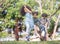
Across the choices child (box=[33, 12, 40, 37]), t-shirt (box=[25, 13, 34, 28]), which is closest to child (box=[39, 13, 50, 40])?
child (box=[33, 12, 40, 37])

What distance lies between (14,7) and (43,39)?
2.01 metres

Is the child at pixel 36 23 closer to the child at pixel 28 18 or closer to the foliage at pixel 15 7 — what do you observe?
the child at pixel 28 18

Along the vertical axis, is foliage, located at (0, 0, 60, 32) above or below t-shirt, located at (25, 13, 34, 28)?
above

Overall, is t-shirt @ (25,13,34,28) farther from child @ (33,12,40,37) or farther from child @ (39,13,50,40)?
child @ (39,13,50,40)

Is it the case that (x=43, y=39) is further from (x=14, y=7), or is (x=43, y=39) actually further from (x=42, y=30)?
(x=14, y=7)

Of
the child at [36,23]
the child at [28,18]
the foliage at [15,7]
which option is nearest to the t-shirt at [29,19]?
the child at [28,18]

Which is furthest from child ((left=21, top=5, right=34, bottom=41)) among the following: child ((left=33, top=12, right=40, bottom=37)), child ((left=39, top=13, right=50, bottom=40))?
child ((left=39, top=13, right=50, bottom=40))

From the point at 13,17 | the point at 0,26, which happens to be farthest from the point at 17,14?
the point at 0,26

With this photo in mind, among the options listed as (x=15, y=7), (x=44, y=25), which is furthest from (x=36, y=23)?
(x=15, y=7)

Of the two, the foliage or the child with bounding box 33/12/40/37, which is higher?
the foliage

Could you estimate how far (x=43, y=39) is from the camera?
988cm

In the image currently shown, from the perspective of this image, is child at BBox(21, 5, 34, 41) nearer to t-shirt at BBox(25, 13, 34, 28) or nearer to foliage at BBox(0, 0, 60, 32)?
t-shirt at BBox(25, 13, 34, 28)

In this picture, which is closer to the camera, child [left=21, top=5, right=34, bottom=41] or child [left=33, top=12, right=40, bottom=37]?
child [left=21, top=5, right=34, bottom=41]

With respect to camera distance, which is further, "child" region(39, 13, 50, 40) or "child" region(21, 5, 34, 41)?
"child" region(39, 13, 50, 40)
